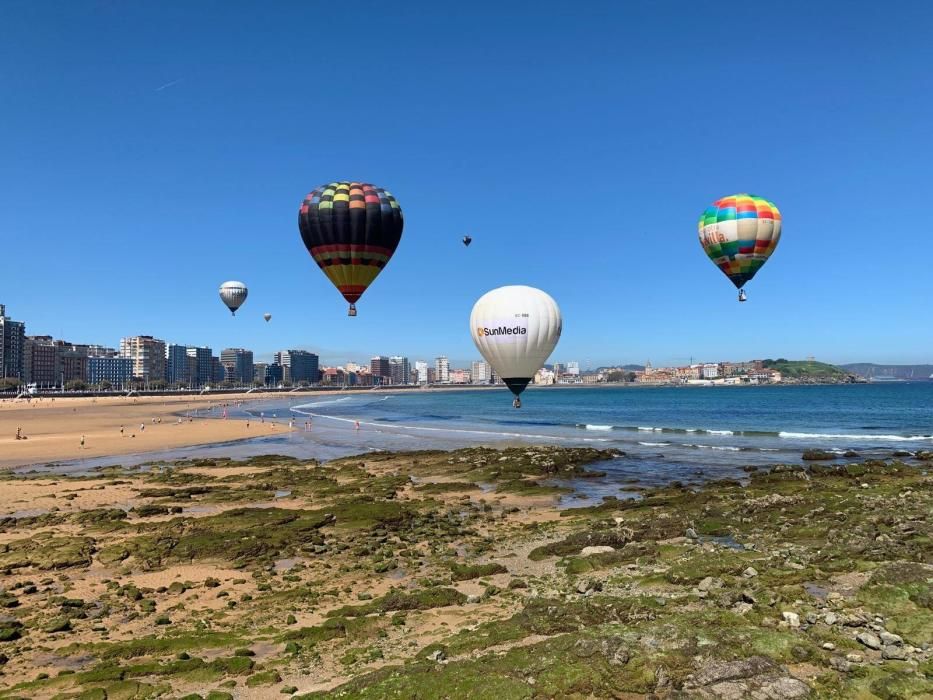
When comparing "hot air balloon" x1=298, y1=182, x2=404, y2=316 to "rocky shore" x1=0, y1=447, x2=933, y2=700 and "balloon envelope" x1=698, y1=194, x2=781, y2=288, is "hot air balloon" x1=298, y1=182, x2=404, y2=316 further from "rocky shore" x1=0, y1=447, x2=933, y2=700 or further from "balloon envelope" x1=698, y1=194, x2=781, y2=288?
"balloon envelope" x1=698, y1=194, x2=781, y2=288

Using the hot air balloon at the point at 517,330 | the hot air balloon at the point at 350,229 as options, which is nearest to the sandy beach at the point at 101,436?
the hot air balloon at the point at 350,229

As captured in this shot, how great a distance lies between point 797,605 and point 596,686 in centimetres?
493

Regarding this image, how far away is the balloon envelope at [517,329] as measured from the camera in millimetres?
32406

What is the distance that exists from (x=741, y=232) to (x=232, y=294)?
8057 centimetres

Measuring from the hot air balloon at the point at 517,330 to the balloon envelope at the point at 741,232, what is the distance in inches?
468

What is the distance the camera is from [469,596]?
12.9 meters

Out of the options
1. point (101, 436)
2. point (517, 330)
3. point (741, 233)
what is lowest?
point (101, 436)

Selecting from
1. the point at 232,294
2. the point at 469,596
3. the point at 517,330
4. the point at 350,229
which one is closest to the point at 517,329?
the point at 517,330

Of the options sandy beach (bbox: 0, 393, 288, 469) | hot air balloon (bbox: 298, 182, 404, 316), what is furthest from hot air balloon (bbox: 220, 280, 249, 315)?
hot air balloon (bbox: 298, 182, 404, 316)

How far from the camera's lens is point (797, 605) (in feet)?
35.8

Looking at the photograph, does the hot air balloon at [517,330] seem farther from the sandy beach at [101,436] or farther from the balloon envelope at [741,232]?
the sandy beach at [101,436]

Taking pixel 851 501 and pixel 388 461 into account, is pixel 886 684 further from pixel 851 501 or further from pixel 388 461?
pixel 388 461

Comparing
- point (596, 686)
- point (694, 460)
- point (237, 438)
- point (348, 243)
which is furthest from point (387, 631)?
point (237, 438)

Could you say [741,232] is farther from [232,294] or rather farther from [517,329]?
[232,294]
